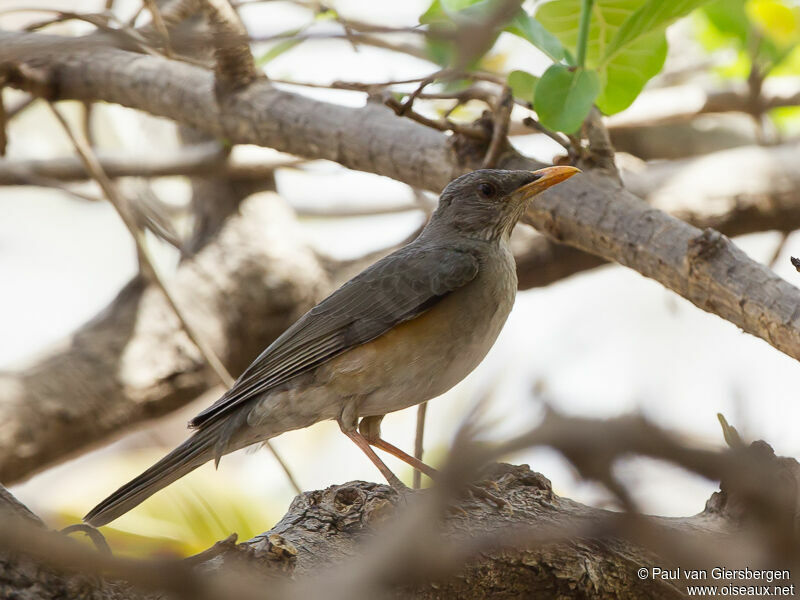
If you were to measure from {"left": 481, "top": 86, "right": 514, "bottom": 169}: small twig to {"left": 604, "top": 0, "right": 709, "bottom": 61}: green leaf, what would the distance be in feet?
1.45

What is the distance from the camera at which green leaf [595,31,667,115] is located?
11.1 ft

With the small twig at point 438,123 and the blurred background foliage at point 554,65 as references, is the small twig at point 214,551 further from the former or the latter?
the small twig at point 438,123

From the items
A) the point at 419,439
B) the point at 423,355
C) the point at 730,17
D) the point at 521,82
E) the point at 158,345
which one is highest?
the point at 730,17

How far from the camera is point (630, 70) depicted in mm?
3449

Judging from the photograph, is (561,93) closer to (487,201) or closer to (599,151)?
(599,151)

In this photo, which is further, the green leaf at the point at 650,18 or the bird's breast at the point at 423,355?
the bird's breast at the point at 423,355

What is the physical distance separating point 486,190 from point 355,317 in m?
0.90

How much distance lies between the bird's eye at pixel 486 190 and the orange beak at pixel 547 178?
0.20 meters

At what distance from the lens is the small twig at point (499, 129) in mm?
3566

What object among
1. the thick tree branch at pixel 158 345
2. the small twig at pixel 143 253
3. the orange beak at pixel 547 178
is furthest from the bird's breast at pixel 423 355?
the thick tree branch at pixel 158 345

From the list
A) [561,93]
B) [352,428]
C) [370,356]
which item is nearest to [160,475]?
[352,428]

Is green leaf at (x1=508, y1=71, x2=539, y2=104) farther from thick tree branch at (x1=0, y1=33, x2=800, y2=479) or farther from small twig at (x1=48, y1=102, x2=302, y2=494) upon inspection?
small twig at (x1=48, y1=102, x2=302, y2=494)

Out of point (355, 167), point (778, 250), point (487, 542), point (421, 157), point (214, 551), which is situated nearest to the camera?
point (214, 551)

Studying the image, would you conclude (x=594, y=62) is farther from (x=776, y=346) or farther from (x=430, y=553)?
(x=430, y=553)
